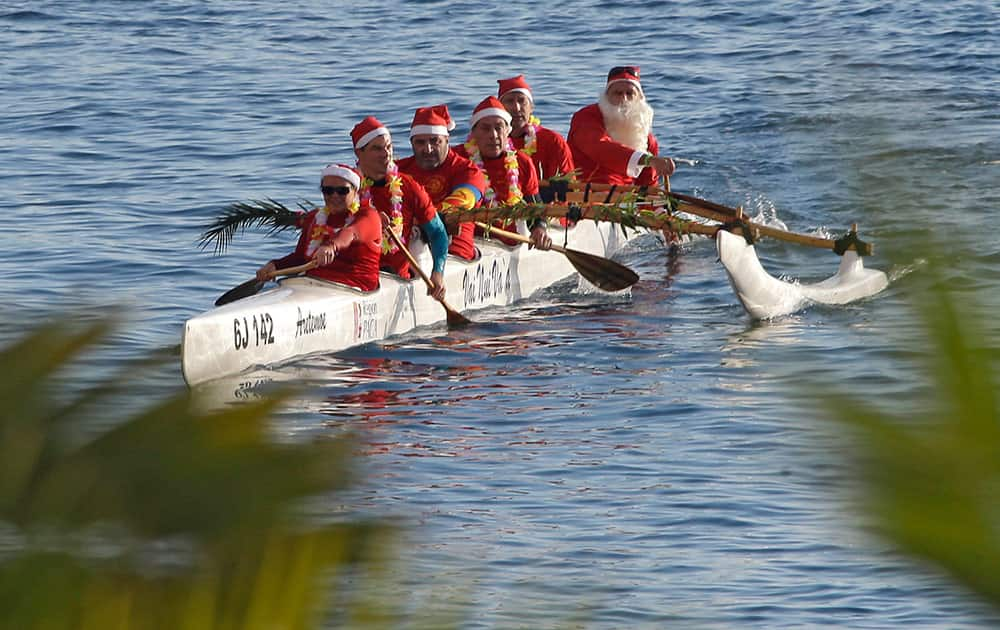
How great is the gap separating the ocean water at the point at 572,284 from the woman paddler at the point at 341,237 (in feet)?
2.04

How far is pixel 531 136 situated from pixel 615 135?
4.79 feet

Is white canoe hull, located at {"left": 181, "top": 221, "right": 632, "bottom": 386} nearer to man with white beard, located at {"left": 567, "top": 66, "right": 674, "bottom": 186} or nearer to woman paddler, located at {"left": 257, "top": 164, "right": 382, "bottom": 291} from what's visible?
woman paddler, located at {"left": 257, "top": 164, "right": 382, "bottom": 291}

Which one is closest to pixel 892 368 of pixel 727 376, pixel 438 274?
pixel 727 376

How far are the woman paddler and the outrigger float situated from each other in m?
0.12

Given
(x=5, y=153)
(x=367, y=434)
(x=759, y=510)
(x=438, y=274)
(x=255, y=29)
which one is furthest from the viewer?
(x=255, y=29)

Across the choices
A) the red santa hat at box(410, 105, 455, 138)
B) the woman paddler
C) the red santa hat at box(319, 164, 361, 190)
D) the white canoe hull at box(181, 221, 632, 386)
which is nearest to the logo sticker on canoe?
the white canoe hull at box(181, 221, 632, 386)

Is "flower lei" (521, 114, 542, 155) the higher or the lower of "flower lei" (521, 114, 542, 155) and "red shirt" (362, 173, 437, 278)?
the higher

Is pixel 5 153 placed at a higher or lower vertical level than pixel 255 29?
lower

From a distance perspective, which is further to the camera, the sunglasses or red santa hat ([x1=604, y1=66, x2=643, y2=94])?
Result: red santa hat ([x1=604, y1=66, x2=643, y2=94])

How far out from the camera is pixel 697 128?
70.0 feet

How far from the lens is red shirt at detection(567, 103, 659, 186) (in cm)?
1449

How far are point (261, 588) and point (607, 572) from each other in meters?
5.75

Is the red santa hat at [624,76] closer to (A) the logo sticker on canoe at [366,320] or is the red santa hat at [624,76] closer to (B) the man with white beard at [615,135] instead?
(B) the man with white beard at [615,135]

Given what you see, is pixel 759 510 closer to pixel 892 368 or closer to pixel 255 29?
pixel 892 368
